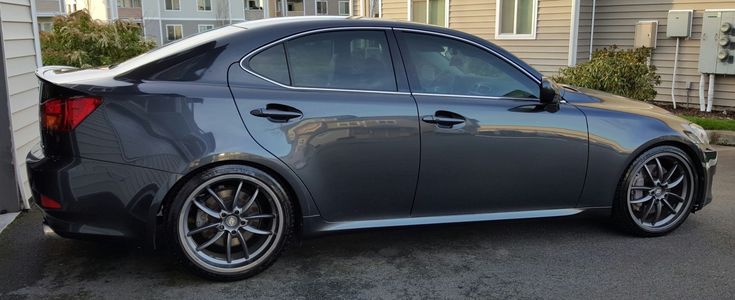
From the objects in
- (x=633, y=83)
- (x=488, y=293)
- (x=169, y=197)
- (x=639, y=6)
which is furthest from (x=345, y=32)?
(x=639, y=6)

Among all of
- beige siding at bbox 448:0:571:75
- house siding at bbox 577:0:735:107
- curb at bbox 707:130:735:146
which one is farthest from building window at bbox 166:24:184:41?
curb at bbox 707:130:735:146

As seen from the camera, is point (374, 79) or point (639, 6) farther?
point (639, 6)

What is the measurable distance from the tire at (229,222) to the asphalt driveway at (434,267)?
12cm

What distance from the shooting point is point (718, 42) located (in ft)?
32.1

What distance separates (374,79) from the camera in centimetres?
369

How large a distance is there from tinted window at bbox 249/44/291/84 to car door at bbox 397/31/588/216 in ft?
2.50

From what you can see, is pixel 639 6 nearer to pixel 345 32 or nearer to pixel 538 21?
pixel 538 21

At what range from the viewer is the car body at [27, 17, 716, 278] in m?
3.25

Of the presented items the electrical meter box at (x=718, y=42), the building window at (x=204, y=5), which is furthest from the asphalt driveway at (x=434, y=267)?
the building window at (x=204, y=5)

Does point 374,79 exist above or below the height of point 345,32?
below

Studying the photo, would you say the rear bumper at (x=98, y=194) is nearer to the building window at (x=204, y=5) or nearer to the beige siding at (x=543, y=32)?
the beige siding at (x=543, y=32)

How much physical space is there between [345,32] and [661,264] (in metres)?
2.44

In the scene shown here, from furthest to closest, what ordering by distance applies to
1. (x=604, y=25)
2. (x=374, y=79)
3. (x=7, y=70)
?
(x=604, y=25) → (x=7, y=70) → (x=374, y=79)

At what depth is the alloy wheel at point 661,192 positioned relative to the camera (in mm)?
4215
